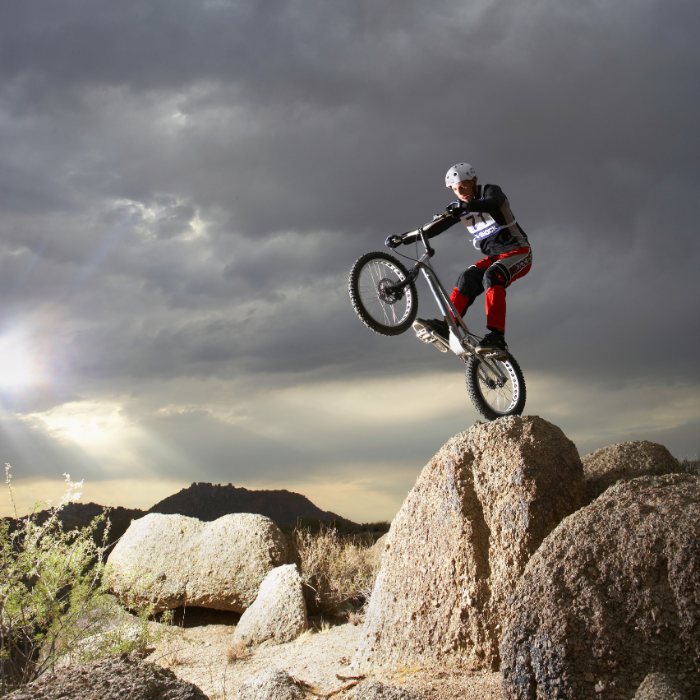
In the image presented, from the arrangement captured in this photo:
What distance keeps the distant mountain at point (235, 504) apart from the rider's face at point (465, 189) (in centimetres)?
1730

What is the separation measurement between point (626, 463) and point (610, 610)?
9.99 ft

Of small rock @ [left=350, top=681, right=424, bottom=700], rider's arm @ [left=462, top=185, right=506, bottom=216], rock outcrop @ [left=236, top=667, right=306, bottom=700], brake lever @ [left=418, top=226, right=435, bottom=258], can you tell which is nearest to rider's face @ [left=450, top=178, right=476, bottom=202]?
rider's arm @ [left=462, top=185, right=506, bottom=216]

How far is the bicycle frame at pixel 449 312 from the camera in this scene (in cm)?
767

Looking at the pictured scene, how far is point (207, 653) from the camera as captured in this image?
34.3 feet

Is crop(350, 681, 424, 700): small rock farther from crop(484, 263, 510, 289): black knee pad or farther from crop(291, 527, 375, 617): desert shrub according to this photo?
crop(291, 527, 375, 617): desert shrub

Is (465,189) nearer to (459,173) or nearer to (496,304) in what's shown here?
(459,173)

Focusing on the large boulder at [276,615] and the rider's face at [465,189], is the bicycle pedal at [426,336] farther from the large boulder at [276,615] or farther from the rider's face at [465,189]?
the large boulder at [276,615]

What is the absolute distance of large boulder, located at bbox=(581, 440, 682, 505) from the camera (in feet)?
21.4

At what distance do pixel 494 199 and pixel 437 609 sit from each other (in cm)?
502

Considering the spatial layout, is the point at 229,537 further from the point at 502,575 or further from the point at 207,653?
the point at 502,575

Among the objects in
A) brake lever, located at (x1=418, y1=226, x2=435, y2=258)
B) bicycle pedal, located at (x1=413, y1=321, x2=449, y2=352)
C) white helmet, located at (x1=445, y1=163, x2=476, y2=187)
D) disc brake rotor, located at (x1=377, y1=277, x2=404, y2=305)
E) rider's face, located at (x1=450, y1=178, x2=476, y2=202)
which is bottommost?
bicycle pedal, located at (x1=413, y1=321, x2=449, y2=352)

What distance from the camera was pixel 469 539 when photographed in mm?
5773

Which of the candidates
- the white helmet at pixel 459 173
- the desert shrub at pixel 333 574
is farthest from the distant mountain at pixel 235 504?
the white helmet at pixel 459 173

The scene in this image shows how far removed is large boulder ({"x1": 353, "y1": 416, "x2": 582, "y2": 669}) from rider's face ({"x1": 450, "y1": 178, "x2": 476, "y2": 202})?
129 inches
